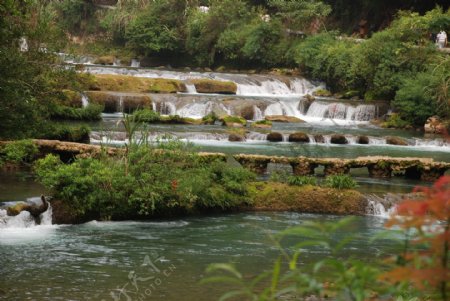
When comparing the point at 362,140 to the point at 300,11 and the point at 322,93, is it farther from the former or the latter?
the point at 300,11

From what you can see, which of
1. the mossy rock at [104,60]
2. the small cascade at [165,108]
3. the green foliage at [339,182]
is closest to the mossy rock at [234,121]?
the small cascade at [165,108]

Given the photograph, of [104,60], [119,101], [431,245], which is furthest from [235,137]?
[104,60]

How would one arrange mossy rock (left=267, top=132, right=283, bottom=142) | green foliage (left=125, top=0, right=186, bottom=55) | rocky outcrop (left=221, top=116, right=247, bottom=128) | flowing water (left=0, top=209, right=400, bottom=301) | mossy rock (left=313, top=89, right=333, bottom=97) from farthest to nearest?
green foliage (left=125, top=0, right=186, bottom=55) < mossy rock (left=313, top=89, right=333, bottom=97) < rocky outcrop (left=221, top=116, right=247, bottom=128) < mossy rock (left=267, top=132, right=283, bottom=142) < flowing water (left=0, top=209, right=400, bottom=301)

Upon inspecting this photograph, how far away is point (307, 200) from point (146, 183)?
11.9 ft

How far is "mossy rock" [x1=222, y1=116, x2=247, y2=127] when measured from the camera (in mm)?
31141

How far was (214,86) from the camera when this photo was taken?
129ft

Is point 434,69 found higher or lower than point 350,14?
lower

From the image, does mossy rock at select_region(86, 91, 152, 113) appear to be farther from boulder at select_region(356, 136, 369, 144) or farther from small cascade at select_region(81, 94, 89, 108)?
boulder at select_region(356, 136, 369, 144)

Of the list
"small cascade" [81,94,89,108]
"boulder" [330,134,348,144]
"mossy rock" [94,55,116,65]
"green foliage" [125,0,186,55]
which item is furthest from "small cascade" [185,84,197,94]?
"mossy rock" [94,55,116,65]

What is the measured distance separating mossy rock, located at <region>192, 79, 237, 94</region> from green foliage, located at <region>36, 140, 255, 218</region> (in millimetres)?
24056

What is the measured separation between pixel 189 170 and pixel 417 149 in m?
14.9

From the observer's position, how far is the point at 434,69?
112 ft

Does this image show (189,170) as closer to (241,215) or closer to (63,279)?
(241,215)

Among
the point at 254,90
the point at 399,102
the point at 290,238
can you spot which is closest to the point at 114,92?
the point at 254,90
